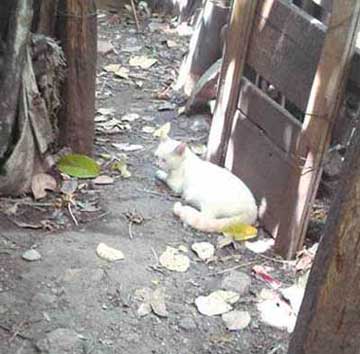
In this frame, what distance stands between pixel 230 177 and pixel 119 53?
2.39 m

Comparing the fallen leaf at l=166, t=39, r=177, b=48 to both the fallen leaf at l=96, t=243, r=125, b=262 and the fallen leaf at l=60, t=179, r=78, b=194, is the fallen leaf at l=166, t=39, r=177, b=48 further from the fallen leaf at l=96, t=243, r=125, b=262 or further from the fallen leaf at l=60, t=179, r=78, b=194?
the fallen leaf at l=96, t=243, r=125, b=262

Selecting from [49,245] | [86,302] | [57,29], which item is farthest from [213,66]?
[86,302]

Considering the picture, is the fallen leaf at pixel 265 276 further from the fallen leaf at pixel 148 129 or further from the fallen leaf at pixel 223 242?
the fallen leaf at pixel 148 129

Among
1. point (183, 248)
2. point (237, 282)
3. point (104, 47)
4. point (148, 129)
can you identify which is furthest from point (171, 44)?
point (237, 282)

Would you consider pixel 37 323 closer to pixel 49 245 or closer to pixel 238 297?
pixel 49 245

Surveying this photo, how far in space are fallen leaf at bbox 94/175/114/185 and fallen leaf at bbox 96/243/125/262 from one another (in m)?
0.66

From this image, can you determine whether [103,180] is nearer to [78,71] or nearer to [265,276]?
[78,71]

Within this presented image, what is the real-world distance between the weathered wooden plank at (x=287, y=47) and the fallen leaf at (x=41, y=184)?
1.16 m

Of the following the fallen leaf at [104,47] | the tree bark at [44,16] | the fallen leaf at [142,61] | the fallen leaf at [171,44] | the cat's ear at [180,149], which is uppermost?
the tree bark at [44,16]

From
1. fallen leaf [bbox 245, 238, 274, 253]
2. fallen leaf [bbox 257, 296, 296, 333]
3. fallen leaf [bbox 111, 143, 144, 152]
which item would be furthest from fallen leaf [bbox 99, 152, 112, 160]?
fallen leaf [bbox 257, 296, 296, 333]

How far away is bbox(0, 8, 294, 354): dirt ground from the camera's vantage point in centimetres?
269

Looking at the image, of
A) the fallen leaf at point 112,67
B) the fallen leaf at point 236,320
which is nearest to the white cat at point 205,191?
the fallen leaf at point 236,320

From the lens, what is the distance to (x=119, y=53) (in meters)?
5.71

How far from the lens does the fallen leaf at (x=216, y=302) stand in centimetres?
292
